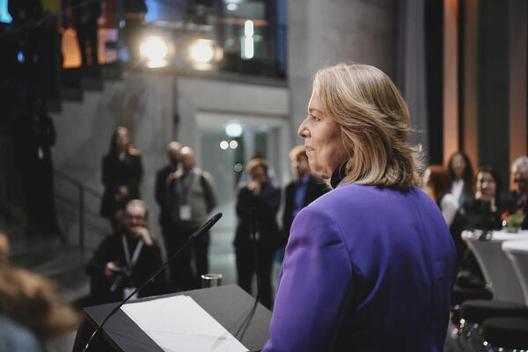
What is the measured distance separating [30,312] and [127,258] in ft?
12.5

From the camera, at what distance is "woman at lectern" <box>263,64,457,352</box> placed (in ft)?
3.36

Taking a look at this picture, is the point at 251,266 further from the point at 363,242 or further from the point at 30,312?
the point at 30,312

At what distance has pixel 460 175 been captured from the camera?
5867mm

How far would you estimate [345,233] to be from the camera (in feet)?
3.40

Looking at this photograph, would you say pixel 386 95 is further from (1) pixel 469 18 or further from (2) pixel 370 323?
(1) pixel 469 18

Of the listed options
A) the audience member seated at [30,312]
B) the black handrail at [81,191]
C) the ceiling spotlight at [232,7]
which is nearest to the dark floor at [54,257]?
the black handrail at [81,191]

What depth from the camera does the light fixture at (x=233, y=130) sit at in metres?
9.76

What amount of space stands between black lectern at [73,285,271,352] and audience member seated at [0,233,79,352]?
482 millimetres

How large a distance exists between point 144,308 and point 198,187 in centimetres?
498

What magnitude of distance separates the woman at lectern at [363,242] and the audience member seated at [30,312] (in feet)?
1.30

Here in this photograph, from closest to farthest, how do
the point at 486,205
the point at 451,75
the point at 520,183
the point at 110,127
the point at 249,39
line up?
1. the point at 486,205
2. the point at 520,183
3. the point at 110,127
4. the point at 451,75
5. the point at 249,39

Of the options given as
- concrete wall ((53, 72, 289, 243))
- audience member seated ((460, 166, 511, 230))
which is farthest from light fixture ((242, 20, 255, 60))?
audience member seated ((460, 166, 511, 230))

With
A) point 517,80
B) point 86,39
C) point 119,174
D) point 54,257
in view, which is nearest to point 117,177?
point 119,174

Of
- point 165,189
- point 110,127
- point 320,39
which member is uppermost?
point 320,39
